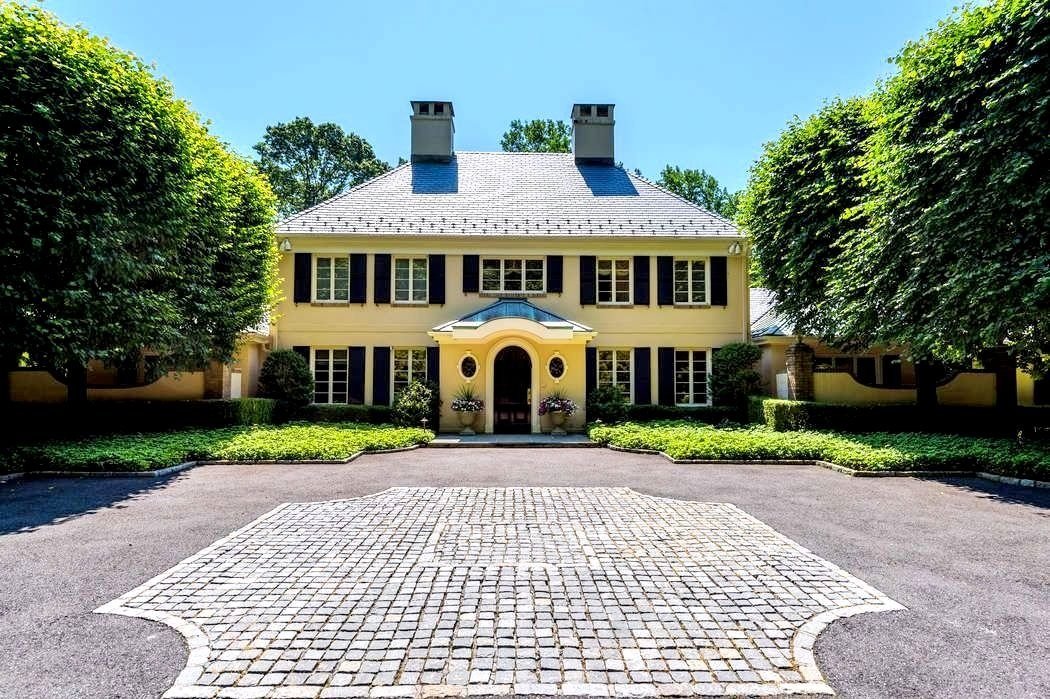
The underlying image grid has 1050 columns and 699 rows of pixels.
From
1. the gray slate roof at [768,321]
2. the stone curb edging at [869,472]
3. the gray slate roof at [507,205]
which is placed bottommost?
the stone curb edging at [869,472]

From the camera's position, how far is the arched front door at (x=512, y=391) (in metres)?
17.3

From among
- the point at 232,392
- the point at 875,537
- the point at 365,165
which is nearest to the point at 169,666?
the point at 875,537

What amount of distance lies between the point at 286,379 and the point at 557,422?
8461 millimetres

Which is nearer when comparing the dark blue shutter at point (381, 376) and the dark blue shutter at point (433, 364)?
the dark blue shutter at point (433, 364)

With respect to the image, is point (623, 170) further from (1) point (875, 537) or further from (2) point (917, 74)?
(1) point (875, 537)

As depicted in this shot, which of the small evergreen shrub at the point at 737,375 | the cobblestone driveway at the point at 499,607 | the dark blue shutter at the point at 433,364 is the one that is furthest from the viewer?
the dark blue shutter at the point at 433,364

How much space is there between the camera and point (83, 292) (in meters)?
10.4

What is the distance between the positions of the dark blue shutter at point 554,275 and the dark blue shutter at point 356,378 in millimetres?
6574

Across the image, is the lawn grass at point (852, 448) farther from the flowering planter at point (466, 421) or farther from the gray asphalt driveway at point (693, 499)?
the flowering planter at point (466, 421)

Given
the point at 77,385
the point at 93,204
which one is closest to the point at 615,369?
the point at 93,204

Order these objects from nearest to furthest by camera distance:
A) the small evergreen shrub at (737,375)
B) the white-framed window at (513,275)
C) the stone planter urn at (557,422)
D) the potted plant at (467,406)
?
the potted plant at (467,406), the stone planter urn at (557,422), the small evergreen shrub at (737,375), the white-framed window at (513,275)

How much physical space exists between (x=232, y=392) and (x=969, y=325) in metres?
18.1

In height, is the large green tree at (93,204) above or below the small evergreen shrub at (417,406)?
above

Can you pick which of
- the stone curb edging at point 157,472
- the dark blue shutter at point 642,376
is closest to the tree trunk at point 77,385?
the stone curb edging at point 157,472
